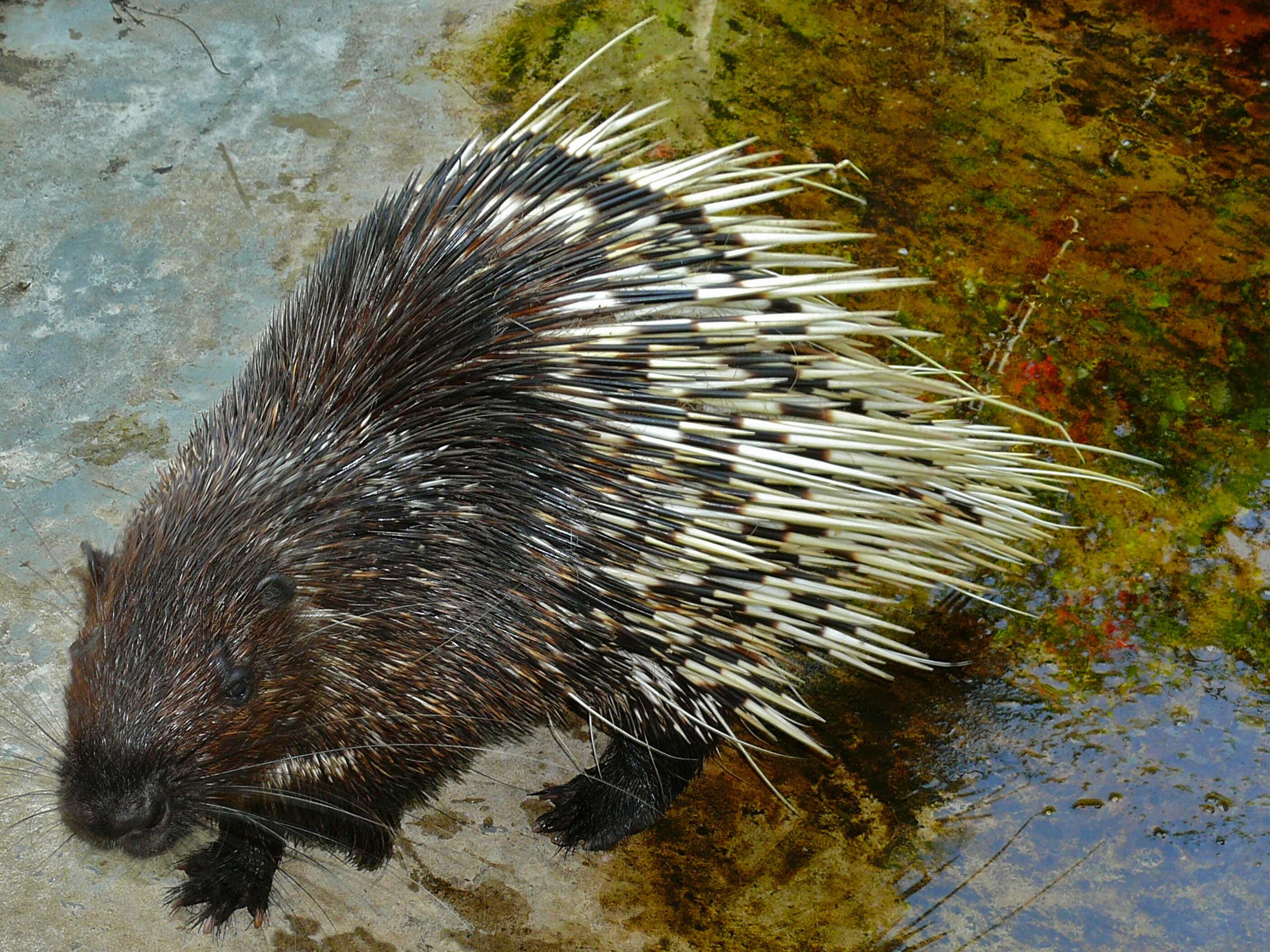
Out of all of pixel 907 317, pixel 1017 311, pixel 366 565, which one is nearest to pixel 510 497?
pixel 366 565

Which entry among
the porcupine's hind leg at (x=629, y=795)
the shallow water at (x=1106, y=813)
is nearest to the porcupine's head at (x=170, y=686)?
the porcupine's hind leg at (x=629, y=795)

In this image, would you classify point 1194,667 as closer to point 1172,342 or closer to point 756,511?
point 1172,342

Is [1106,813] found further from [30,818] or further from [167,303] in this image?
[167,303]

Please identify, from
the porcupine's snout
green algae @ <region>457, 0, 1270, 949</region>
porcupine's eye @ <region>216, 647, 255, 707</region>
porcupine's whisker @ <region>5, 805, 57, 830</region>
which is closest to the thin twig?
green algae @ <region>457, 0, 1270, 949</region>

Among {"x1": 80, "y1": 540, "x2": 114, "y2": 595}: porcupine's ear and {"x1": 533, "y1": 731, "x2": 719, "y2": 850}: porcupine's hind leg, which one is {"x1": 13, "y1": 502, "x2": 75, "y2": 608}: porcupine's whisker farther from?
{"x1": 533, "y1": 731, "x2": 719, "y2": 850}: porcupine's hind leg

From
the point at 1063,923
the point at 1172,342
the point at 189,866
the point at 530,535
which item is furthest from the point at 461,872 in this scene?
the point at 1172,342
